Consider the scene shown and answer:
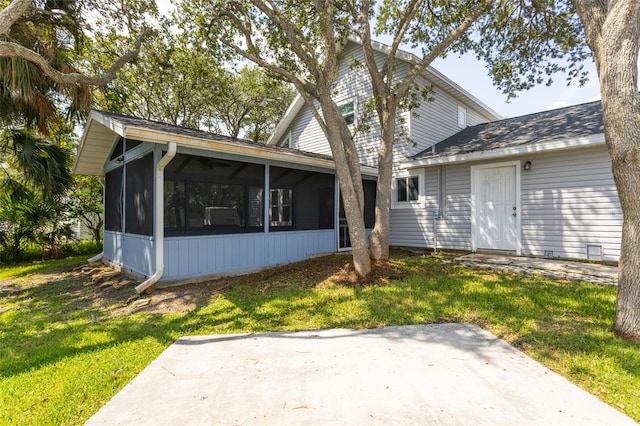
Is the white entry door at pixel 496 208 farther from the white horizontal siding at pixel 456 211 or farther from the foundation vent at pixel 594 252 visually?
the foundation vent at pixel 594 252

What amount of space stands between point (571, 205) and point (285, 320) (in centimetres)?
673

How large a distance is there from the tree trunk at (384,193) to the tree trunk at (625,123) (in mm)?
3631

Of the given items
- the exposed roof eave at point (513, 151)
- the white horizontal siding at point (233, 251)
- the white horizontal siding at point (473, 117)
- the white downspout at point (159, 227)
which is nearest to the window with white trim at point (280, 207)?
the white horizontal siding at point (233, 251)

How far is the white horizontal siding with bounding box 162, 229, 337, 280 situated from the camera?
5320 mm

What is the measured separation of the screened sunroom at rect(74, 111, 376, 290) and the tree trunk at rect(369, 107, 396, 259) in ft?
5.13

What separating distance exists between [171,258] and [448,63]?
924 centimetres

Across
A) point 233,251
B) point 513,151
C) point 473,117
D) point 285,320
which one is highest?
point 473,117

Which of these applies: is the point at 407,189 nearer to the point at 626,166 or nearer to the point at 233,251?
the point at 233,251

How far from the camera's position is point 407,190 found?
931cm

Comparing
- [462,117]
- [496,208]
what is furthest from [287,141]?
[496,208]

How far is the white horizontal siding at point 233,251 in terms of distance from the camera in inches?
209

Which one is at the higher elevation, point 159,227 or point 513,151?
point 513,151

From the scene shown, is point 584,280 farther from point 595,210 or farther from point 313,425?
point 313,425

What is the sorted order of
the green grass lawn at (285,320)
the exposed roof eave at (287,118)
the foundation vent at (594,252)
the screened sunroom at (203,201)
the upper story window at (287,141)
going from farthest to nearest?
the upper story window at (287,141), the exposed roof eave at (287,118), the foundation vent at (594,252), the screened sunroom at (203,201), the green grass lawn at (285,320)
